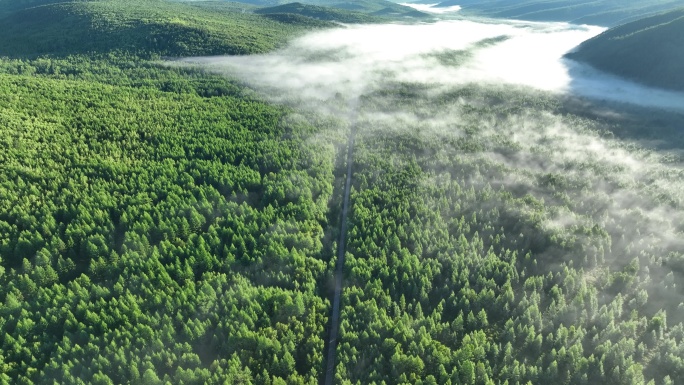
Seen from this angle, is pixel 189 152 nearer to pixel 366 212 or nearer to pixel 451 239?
pixel 366 212

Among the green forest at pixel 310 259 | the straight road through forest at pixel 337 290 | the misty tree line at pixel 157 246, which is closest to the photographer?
the green forest at pixel 310 259

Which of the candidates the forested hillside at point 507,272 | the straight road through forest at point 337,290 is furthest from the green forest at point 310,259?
the straight road through forest at point 337,290

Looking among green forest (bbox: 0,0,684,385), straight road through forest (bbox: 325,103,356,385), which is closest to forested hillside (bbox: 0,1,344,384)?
green forest (bbox: 0,0,684,385)

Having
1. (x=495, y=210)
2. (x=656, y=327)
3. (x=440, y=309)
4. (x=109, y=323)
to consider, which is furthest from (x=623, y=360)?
(x=109, y=323)

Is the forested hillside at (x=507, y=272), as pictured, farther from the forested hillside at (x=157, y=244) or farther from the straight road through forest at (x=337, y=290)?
the forested hillside at (x=157, y=244)

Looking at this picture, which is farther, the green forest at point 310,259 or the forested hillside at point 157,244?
the forested hillside at point 157,244

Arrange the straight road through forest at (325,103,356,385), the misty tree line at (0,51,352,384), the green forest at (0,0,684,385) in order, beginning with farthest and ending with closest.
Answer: the straight road through forest at (325,103,356,385)
the misty tree line at (0,51,352,384)
the green forest at (0,0,684,385)

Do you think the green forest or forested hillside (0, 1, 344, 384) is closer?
the green forest

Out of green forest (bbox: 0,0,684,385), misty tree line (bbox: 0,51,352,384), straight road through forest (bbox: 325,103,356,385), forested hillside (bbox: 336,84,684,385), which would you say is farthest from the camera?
straight road through forest (bbox: 325,103,356,385)

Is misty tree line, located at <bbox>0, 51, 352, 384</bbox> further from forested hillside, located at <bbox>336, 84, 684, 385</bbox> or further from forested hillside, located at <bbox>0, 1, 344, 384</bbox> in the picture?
forested hillside, located at <bbox>336, 84, 684, 385</bbox>
